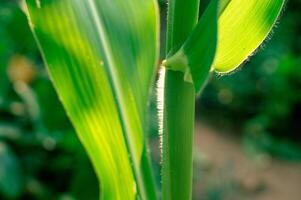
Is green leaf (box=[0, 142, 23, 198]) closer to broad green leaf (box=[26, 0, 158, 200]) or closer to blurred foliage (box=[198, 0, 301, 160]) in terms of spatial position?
blurred foliage (box=[198, 0, 301, 160])

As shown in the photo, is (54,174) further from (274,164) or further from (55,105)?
(274,164)

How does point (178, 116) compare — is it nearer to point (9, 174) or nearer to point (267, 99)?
point (9, 174)

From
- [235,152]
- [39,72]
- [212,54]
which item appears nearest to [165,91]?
[212,54]

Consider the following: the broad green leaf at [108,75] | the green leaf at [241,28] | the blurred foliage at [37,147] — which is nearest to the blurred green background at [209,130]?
the blurred foliage at [37,147]

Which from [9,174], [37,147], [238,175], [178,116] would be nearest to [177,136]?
[178,116]

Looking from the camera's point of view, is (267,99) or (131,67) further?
(267,99)

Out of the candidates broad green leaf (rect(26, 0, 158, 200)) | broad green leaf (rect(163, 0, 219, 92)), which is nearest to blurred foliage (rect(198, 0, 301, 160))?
broad green leaf (rect(26, 0, 158, 200))
